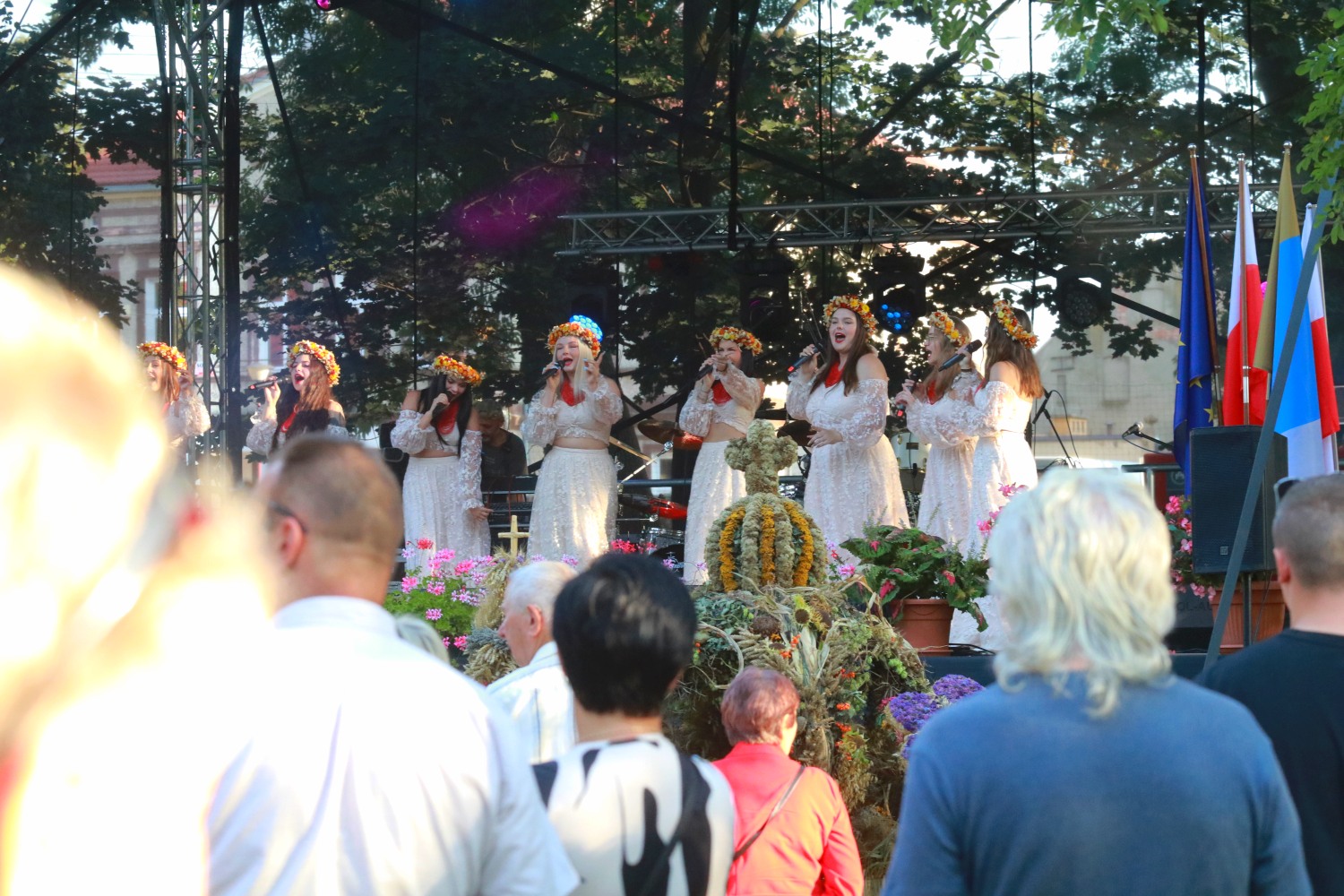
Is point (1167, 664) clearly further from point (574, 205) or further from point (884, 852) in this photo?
point (574, 205)

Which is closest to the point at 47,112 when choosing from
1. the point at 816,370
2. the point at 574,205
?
the point at 574,205

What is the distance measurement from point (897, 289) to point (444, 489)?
459cm

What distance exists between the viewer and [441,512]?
36.6 ft

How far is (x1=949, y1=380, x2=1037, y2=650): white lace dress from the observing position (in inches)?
356

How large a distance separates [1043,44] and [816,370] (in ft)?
16.5

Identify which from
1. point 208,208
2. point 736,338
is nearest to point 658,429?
point 736,338

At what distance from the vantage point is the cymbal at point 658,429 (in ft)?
45.4

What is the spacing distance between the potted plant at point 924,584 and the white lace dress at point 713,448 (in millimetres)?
2884

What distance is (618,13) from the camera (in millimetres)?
14195

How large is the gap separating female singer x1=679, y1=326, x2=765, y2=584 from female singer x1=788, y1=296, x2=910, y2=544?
0.39m

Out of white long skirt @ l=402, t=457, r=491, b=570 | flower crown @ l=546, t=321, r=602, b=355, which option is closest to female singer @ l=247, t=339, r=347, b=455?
white long skirt @ l=402, t=457, r=491, b=570

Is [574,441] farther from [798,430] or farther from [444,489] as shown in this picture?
[798,430]

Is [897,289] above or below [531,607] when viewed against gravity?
above

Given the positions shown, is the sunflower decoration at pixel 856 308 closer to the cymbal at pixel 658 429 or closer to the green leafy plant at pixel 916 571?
the green leafy plant at pixel 916 571
